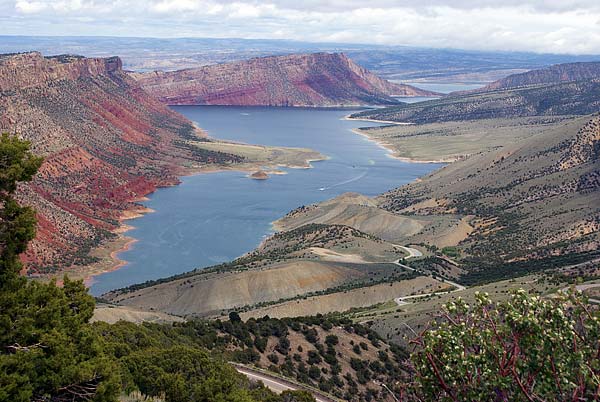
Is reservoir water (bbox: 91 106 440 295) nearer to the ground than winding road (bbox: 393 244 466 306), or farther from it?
nearer to the ground

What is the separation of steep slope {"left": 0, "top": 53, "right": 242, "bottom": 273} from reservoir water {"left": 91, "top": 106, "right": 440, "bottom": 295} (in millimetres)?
5392

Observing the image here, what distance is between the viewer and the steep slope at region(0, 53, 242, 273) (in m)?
86.5

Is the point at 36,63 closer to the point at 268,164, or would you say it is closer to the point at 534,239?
the point at 268,164

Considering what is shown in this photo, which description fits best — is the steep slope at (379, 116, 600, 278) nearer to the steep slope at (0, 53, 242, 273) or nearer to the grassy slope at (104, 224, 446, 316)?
the grassy slope at (104, 224, 446, 316)

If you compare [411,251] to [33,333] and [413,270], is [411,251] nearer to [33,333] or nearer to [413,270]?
[413,270]

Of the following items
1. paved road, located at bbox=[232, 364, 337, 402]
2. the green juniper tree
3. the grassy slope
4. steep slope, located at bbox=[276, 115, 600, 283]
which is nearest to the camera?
the green juniper tree

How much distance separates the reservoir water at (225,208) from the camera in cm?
8169

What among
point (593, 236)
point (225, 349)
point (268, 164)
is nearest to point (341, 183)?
point (268, 164)

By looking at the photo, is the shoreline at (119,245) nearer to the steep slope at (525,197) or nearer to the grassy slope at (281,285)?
the grassy slope at (281,285)

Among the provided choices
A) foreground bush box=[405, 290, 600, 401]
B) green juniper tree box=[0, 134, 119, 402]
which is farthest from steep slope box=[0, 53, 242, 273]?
foreground bush box=[405, 290, 600, 401]

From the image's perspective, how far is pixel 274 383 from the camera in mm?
30953

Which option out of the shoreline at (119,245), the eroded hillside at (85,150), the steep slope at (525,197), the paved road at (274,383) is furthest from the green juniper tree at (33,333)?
the eroded hillside at (85,150)

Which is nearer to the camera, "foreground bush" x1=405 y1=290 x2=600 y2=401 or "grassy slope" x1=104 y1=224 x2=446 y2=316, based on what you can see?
"foreground bush" x1=405 y1=290 x2=600 y2=401

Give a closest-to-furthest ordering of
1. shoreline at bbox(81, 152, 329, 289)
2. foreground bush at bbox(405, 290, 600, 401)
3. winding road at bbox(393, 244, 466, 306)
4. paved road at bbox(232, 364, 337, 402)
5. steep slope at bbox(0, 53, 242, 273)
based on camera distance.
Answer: foreground bush at bbox(405, 290, 600, 401) < paved road at bbox(232, 364, 337, 402) < winding road at bbox(393, 244, 466, 306) < shoreline at bbox(81, 152, 329, 289) < steep slope at bbox(0, 53, 242, 273)
